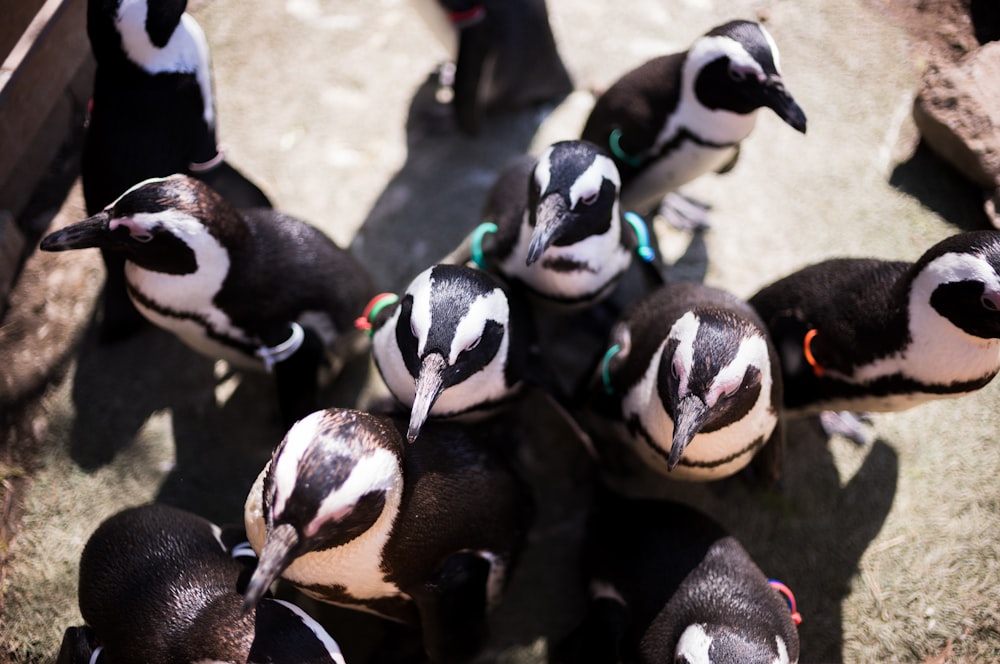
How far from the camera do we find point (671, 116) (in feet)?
9.46

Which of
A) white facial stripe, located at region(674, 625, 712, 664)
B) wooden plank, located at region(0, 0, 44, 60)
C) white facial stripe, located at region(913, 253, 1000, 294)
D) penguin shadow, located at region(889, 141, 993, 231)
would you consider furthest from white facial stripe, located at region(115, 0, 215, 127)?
penguin shadow, located at region(889, 141, 993, 231)

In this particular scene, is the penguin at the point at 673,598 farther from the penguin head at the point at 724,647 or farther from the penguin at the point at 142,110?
the penguin at the point at 142,110

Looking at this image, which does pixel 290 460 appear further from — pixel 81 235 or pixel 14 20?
pixel 14 20

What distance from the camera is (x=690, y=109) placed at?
112 inches

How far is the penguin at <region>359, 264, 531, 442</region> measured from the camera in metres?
2.03

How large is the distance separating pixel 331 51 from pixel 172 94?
1187 millimetres

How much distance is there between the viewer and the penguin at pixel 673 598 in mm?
2059

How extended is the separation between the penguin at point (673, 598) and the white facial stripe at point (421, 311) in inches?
36.8

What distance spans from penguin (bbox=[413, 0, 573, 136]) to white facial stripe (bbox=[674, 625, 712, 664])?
2422 millimetres

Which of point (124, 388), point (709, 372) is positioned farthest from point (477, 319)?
point (124, 388)

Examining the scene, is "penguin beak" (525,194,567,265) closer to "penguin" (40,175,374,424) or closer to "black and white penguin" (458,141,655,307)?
"black and white penguin" (458,141,655,307)

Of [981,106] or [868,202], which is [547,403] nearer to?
[868,202]

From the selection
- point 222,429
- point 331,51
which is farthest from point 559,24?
point 222,429

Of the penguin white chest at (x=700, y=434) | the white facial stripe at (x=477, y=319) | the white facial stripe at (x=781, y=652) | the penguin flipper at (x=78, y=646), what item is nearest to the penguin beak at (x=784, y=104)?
the penguin white chest at (x=700, y=434)
